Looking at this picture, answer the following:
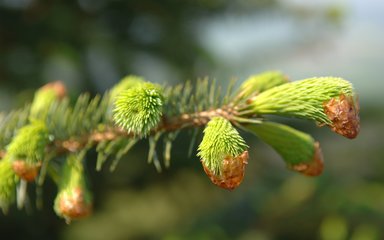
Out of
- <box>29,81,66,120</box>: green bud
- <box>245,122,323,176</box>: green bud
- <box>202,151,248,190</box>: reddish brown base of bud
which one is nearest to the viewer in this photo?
<box>202,151,248,190</box>: reddish brown base of bud

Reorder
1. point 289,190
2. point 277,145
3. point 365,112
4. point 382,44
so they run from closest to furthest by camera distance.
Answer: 1. point 277,145
2. point 289,190
3. point 365,112
4. point 382,44

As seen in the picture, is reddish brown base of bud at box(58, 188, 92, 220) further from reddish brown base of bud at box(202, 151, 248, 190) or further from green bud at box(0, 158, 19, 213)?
reddish brown base of bud at box(202, 151, 248, 190)

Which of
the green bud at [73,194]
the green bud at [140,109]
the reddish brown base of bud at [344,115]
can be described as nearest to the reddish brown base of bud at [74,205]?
the green bud at [73,194]

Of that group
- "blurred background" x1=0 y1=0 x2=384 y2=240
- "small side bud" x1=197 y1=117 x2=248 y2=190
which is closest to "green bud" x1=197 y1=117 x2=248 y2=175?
"small side bud" x1=197 y1=117 x2=248 y2=190

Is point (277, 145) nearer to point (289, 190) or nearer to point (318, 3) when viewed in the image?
point (289, 190)

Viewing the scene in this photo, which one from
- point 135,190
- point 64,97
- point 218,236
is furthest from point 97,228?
point 64,97

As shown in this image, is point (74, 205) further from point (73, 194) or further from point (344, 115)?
point (344, 115)
